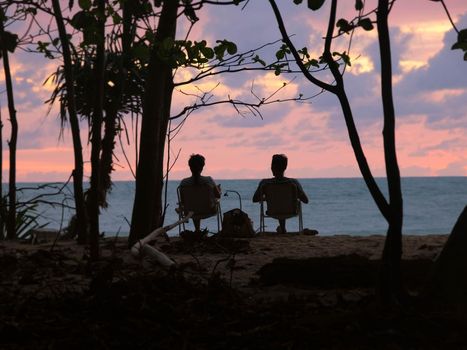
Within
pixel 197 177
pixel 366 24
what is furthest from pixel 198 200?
pixel 366 24

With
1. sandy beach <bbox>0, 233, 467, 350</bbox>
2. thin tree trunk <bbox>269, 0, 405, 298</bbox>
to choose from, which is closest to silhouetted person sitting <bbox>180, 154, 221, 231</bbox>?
sandy beach <bbox>0, 233, 467, 350</bbox>

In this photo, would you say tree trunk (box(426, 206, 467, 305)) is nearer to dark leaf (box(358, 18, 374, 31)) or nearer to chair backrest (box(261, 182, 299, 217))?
dark leaf (box(358, 18, 374, 31))

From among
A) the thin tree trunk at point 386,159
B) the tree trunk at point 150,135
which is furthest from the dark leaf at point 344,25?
the tree trunk at point 150,135

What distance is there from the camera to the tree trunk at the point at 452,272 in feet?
15.4

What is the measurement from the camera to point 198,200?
10.5m

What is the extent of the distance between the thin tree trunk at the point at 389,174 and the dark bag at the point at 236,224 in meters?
5.05

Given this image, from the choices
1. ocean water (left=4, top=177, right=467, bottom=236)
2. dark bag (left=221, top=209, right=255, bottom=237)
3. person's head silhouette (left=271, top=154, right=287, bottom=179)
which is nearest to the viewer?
dark bag (left=221, top=209, right=255, bottom=237)

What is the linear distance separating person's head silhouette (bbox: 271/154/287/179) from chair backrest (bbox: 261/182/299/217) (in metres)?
0.16

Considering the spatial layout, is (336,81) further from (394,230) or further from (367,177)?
(394,230)

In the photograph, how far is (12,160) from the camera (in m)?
11.9

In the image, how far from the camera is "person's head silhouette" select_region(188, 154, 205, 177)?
10398 mm

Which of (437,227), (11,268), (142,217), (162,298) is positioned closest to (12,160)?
(142,217)

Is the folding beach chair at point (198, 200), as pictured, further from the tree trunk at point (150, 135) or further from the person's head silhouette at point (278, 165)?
the tree trunk at point (150, 135)

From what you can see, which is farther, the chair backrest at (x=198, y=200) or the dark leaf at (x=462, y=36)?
the chair backrest at (x=198, y=200)
